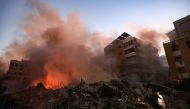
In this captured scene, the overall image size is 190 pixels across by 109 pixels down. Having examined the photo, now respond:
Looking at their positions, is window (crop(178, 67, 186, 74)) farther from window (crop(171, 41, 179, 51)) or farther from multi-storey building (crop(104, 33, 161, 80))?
multi-storey building (crop(104, 33, 161, 80))

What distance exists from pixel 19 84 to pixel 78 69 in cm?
2022

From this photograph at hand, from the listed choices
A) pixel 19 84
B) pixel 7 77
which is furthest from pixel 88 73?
pixel 7 77

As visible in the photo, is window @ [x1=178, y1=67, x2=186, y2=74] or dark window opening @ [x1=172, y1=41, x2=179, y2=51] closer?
window @ [x1=178, y1=67, x2=186, y2=74]

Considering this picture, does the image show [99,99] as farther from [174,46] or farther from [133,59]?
[133,59]

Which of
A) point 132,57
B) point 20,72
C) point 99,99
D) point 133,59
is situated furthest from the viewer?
point 20,72

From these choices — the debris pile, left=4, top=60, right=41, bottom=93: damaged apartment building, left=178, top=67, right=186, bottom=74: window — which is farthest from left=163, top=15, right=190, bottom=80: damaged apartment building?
left=4, top=60, right=41, bottom=93: damaged apartment building

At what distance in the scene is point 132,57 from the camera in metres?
50.2

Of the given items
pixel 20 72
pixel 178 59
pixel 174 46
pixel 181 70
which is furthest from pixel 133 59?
pixel 20 72

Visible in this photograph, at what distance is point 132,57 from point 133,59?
25.4 inches

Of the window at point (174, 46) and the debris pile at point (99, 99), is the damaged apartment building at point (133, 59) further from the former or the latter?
the debris pile at point (99, 99)

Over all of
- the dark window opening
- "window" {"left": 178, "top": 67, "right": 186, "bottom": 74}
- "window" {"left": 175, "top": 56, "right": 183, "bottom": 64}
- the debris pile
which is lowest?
the debris pile

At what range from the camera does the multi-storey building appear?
49.4 m

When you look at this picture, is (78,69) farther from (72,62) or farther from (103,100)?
(103,100)

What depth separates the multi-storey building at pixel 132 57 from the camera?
49444 millimetres
